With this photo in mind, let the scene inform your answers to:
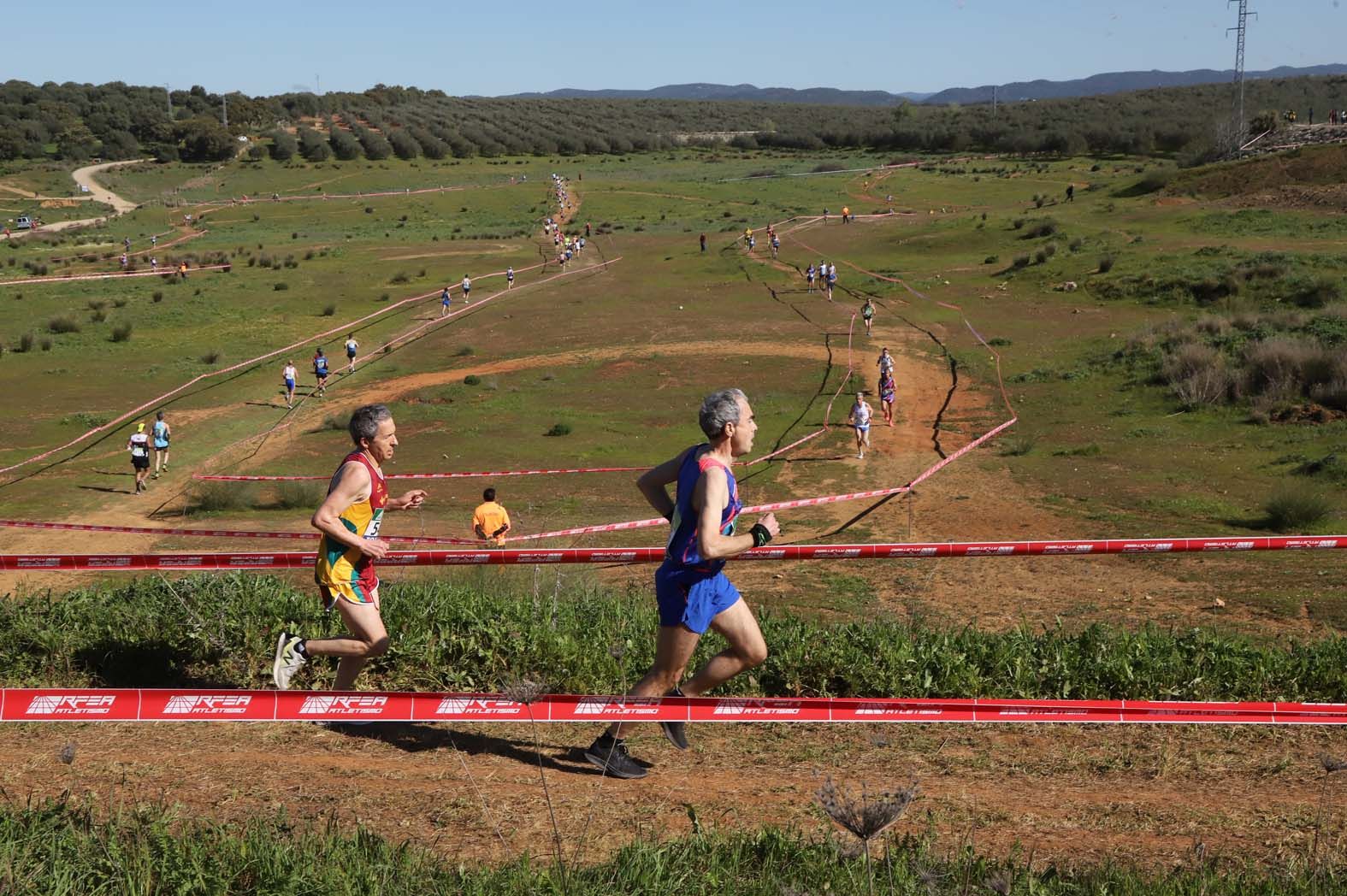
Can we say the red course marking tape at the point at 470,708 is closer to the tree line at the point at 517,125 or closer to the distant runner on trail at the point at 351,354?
the distant runner on trail at the point at 351,354

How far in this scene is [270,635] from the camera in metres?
7.65

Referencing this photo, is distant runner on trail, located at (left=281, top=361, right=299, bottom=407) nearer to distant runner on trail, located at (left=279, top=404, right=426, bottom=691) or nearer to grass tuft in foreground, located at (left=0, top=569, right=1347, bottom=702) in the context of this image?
grass tuft in foreground, located at (left=0, top=569, right=1347, bottom=702)

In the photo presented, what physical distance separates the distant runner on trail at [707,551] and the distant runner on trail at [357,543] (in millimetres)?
1514

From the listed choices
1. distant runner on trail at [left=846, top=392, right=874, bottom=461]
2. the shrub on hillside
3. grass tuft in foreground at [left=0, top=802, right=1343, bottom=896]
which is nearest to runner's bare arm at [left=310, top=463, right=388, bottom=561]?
grass tuft in foreground at [left=0, top=802, right=1343, bottom=896]

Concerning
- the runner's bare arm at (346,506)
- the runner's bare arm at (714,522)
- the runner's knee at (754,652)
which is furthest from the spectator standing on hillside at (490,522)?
the runner's bare arm at (714,522)

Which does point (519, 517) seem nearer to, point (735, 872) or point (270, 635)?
point (270, 635)

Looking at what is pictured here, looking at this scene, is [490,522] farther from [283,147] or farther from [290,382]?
[283,147]

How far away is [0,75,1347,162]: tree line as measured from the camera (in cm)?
10788

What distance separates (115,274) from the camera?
56062mm

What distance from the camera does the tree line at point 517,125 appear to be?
10788cm

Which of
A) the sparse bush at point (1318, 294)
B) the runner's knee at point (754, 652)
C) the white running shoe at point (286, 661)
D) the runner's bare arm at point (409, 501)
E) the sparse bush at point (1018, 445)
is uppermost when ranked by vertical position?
the runner's bare arm at point (409, 501)

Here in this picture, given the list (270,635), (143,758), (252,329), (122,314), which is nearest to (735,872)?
(143,758)

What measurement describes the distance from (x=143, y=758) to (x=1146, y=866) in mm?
4698

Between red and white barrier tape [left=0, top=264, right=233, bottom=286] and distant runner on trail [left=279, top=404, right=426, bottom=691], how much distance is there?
51514mm
